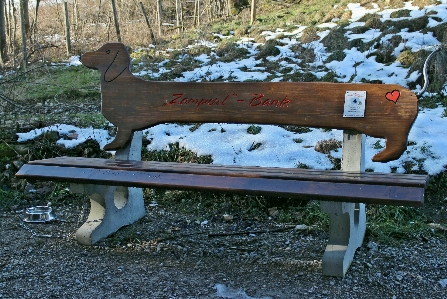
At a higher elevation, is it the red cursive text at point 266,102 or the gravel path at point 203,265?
the red cursive text at point 266,102

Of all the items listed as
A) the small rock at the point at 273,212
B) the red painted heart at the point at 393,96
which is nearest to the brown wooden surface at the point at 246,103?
the red painted heart at the point at 393,96

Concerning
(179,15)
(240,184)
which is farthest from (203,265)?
(179,15)

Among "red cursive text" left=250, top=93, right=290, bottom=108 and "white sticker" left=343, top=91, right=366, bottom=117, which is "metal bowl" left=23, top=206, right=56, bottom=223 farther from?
"white sticker" left=343, top=91, right=366, bottom=117

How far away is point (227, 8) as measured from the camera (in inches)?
601

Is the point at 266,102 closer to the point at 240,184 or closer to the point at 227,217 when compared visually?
the point at 240,184

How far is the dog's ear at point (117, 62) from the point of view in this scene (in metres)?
3.93

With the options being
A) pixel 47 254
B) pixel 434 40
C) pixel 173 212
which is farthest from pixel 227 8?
pixel 47 254

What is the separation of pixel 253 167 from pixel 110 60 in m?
1.44

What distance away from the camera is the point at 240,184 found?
290 centimetres

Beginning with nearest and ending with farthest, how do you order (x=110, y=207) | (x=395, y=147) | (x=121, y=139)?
(x=395, y=147)
(x=110, y=207)
(x=121, y=139)

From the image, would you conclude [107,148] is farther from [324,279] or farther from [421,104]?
[421,104]

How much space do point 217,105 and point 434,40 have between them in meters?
5.24

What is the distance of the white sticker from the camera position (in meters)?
3.24

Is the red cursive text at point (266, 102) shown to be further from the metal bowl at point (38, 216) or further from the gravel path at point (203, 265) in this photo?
the metal bowl at point (38, 216)
